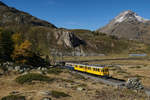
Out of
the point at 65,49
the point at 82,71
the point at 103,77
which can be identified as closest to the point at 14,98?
the point at 103,77

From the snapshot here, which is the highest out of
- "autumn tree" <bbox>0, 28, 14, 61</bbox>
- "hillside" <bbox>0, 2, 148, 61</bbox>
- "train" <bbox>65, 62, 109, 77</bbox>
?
"hillside" <bbox>0, 2, 148, 61</bbox>

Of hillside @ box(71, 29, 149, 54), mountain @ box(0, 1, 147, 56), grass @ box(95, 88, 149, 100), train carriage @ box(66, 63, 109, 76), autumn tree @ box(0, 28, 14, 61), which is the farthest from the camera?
hillside @ box(71, 29, 149, 54)

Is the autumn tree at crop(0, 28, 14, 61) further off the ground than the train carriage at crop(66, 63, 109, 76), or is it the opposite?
the autumn tree at crop(0, 28, 14, 61)

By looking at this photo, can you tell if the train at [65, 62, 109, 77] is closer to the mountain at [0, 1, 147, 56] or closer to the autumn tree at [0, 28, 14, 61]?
the autumn tree at [0, 28, 14, 61]

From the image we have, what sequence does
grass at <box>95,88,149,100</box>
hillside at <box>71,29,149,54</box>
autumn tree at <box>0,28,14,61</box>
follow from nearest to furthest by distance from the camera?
grass at <box>95,88,149,100</box> → autumn tree at <box>0,28,14,61</box> → hillside at <box>71,29,149,54</box>

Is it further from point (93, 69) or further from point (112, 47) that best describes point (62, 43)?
point (93, 69)

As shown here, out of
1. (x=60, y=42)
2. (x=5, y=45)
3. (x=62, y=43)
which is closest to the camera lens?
(x=5, y=45)

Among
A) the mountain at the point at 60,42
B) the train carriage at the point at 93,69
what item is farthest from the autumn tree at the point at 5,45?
the mountain at the point at 60,42

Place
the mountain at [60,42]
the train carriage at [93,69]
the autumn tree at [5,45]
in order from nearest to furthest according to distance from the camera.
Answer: the train carriage at [93,69], the autumn tree at [5,45], the mountain at [60,42]

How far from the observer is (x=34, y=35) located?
152750 millimetres

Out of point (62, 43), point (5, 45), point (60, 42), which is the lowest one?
point (5, 45)

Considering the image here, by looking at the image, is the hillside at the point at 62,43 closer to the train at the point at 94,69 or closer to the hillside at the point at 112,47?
the hillside at the point at 112,47

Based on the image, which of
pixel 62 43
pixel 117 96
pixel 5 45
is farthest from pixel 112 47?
pixel 117 96

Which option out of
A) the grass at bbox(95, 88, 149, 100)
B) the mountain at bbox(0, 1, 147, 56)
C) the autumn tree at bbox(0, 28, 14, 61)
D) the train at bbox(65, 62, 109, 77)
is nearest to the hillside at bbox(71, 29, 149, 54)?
the mountain at bbox(0, 1, 147, 56)
